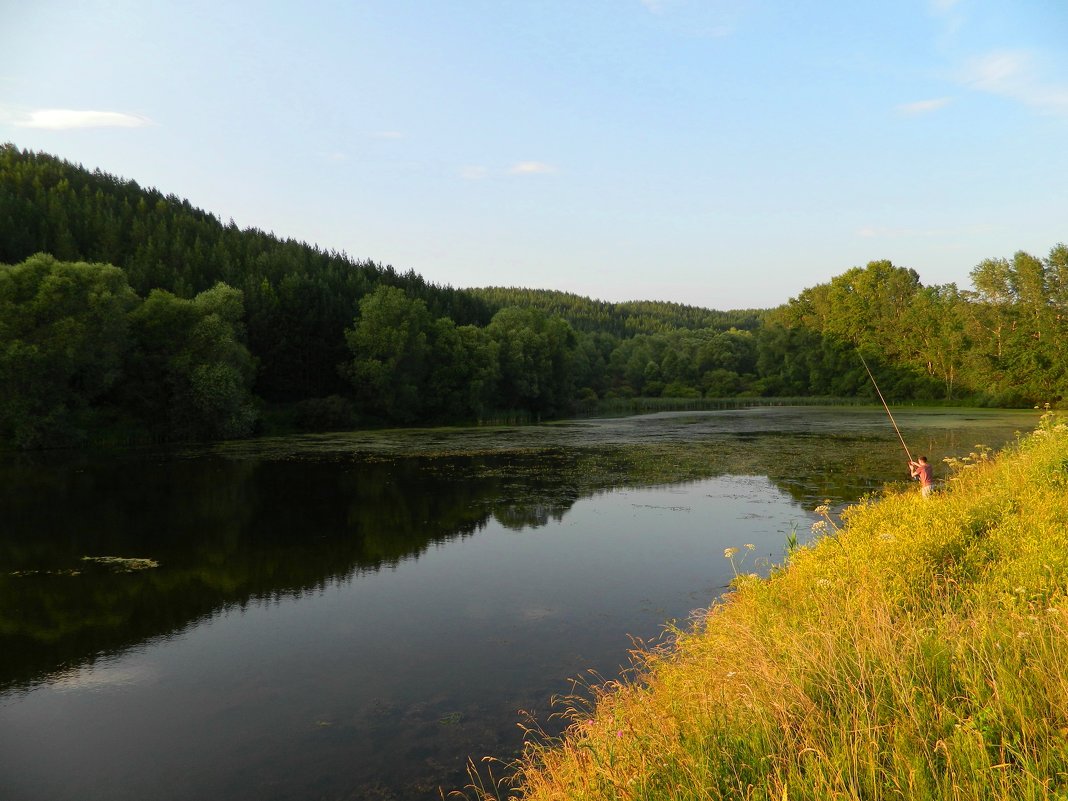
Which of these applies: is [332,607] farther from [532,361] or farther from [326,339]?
[532,361]

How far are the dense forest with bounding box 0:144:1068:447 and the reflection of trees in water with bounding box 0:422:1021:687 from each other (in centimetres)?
886

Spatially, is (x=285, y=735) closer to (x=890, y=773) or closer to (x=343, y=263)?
(x=890, y=773)

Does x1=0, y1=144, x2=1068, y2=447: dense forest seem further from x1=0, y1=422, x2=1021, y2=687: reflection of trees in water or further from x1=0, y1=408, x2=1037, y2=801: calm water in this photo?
x1=0, y1=408, x2=1037, y2=801: calm water

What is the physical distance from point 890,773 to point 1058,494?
858 cm

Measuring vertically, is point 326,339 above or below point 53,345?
above

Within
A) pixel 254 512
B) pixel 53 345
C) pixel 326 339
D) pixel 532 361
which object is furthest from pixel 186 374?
pixel 532 361

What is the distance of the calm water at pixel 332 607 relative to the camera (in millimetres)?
6522

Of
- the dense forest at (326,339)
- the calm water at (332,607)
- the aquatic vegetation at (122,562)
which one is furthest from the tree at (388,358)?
the aquatic vegetation at (122,562)

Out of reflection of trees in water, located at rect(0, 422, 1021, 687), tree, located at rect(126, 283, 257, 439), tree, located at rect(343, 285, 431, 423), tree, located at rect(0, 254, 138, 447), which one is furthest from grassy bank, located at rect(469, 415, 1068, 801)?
tree, located at rect(343, 285, 431, 423)

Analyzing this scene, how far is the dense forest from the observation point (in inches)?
1441

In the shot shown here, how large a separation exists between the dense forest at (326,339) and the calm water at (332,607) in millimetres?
13470

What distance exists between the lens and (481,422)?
60.5 m

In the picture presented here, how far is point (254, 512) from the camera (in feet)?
61.0

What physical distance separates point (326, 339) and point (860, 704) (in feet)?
187
